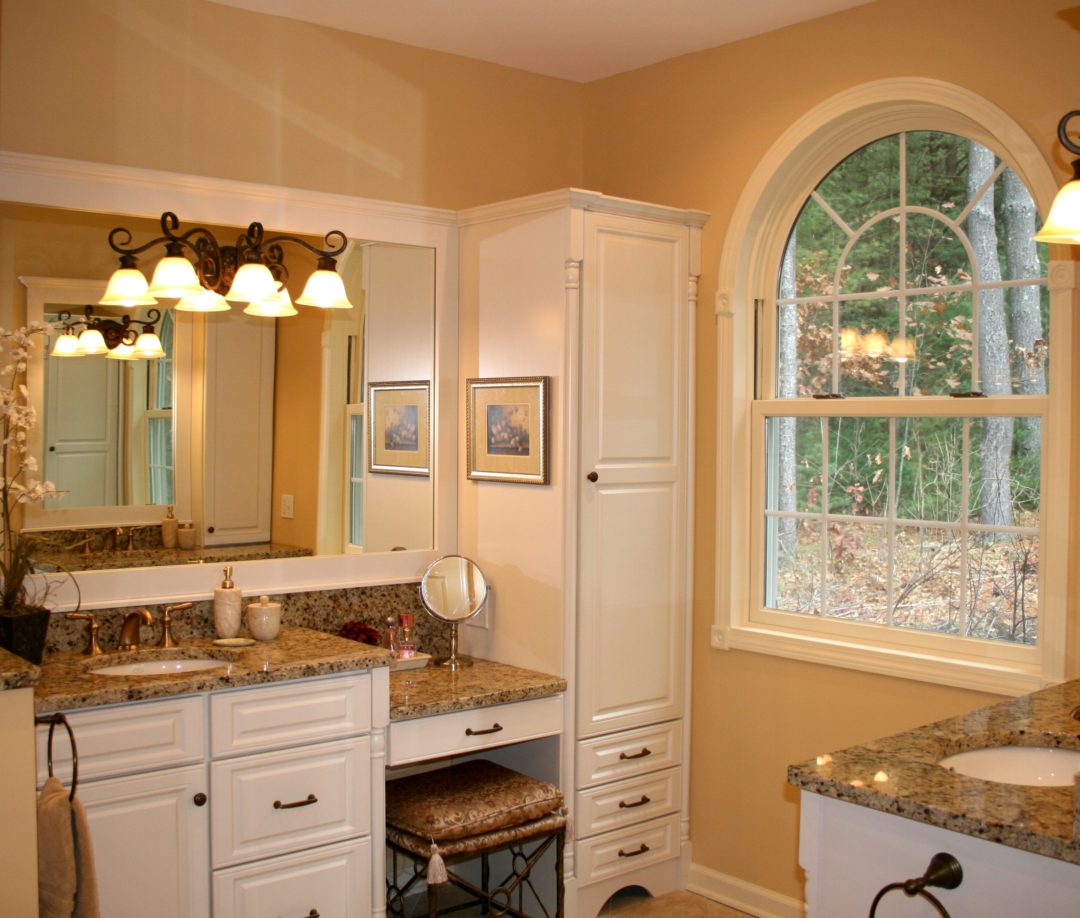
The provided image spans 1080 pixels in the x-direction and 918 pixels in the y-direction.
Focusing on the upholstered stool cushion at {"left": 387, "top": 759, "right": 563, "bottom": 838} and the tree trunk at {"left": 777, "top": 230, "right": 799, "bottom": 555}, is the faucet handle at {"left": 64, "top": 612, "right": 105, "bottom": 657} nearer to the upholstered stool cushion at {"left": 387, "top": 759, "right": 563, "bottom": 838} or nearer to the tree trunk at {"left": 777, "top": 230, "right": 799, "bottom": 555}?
the upholstered stool cushion at {"left": 387, "top": 759, "right": 563, "bottom": 838}

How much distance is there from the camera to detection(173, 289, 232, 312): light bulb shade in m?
3.21

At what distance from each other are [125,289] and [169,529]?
26.7 inches

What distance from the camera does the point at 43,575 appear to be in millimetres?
3076

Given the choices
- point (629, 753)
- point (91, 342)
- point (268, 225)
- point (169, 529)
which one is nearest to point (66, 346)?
point (91, 342)

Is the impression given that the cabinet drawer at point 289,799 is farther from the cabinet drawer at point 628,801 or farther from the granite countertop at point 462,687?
the cabinet drawer at point 628,801

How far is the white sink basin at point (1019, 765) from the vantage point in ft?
7.18

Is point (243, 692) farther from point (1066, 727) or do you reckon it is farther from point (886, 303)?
point (886, 303)

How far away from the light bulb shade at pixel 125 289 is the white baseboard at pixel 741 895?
2.51 metres

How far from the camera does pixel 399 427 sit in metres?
3.72

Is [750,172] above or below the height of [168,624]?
above

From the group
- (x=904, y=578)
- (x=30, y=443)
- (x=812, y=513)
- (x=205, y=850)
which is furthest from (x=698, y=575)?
(x=30, y=443)

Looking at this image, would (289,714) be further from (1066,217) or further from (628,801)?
(1066,217)

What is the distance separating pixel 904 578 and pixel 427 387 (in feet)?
5.25

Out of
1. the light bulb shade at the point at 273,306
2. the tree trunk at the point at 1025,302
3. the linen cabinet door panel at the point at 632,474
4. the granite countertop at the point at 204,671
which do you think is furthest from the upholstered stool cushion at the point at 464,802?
the tree trunk at the point at 1025,302
